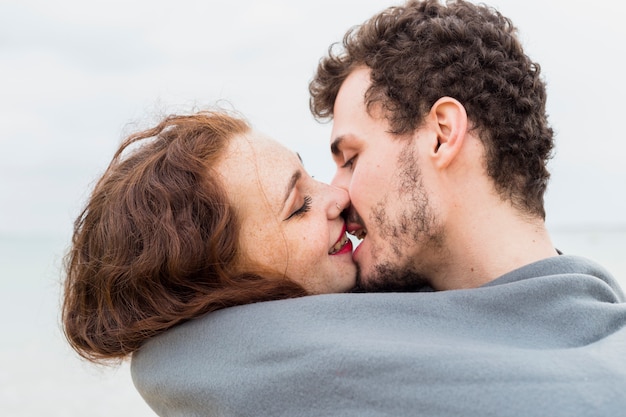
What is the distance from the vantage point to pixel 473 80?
8.59 ft

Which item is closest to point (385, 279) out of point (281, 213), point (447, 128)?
point (281, 213)

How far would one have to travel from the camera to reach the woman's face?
7.75 feet

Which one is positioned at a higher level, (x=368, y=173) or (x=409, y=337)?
(x=368, y=173)

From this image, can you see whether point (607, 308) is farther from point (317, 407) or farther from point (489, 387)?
point (317, 407)

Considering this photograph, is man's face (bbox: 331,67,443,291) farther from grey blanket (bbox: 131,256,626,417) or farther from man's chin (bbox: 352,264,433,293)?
grey blanket (bbox: 131,256,626,417)

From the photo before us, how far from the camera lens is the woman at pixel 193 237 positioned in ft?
7.30

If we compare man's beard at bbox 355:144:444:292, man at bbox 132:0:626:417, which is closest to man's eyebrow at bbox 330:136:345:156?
man at bbox 132:0:626:417

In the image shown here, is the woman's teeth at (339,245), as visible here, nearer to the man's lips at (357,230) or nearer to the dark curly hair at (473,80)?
the man's lips at (357,230)

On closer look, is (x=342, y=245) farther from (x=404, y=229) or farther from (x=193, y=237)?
(x=193, y=237)

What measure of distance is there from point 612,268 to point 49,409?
9198 millimetres

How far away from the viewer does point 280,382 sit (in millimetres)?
1828

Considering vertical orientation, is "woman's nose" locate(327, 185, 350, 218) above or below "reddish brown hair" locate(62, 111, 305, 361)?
above

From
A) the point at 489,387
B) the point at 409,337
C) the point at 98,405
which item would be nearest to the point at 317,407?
the point at 409,337

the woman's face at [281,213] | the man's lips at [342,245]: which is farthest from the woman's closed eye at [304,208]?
the man's lips at [342,245]
